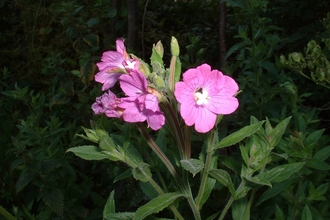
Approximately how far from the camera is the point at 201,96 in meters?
0.98

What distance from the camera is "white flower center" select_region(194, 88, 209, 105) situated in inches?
37.8

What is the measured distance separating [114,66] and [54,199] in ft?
3.83

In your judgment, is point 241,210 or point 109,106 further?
point 241,210

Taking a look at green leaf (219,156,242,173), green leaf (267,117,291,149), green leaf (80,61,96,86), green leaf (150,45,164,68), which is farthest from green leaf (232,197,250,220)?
green leaf (80,61,96,86)

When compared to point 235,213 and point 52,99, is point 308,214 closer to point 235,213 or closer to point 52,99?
point 235,213

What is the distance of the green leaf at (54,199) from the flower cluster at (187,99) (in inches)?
44.1

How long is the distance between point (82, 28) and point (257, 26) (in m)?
1.48

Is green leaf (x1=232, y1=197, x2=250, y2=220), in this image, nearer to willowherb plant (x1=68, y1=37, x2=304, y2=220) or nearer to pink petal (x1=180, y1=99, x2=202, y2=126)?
willowherb plant (x1=68, y1=37, x2=304, y2=220)

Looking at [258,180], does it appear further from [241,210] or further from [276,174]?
[241,210]

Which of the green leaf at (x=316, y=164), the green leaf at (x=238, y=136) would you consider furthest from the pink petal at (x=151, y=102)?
the green leaf at (x=316, y=164)

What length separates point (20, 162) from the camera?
83.8 inches

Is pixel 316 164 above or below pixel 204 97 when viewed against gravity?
below

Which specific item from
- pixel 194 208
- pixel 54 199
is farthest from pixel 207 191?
pixel 54 199

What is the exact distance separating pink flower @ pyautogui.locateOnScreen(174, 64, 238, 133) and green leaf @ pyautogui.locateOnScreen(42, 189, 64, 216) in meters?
1.28
